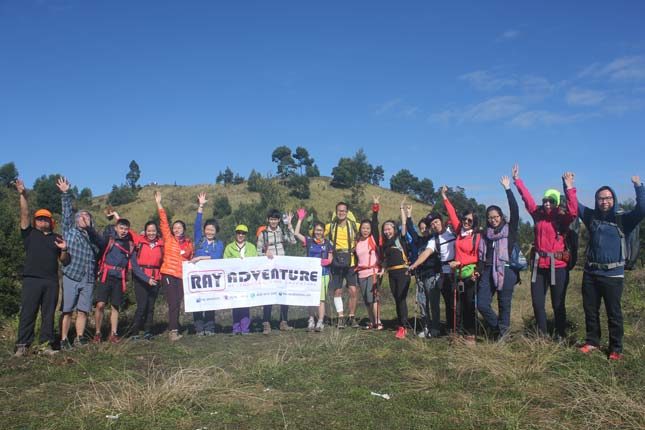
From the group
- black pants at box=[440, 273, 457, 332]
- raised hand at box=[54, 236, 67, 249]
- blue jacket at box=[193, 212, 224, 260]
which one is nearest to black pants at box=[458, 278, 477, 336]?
black pants at box=[440, 273, 457, 332]

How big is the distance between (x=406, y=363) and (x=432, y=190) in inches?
3073

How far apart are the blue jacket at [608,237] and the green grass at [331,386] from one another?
3.67 ft

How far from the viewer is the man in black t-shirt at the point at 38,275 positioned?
22.4 ft

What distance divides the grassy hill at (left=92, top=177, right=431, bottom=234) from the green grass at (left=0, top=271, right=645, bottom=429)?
3932 cm

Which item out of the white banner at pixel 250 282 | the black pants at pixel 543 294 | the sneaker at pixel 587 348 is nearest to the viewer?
the sneaker at pixel 587 348

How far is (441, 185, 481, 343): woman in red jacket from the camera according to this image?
7.28 meters

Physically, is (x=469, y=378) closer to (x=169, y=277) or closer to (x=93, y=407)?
(x=93, y=407)

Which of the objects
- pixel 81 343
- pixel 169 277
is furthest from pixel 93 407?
Answer: pixel 169 277

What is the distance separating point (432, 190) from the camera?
81.9 m

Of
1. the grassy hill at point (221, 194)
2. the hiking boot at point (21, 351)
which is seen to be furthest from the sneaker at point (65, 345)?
the grassy hill at point (221, 194)

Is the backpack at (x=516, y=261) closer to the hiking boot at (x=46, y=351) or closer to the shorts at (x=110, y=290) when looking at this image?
the shorts at (x=110, y=290)

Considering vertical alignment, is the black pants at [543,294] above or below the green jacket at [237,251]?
below

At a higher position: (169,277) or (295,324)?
(169,277)

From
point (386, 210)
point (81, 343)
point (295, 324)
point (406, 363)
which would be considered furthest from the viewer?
point (386, 210)
